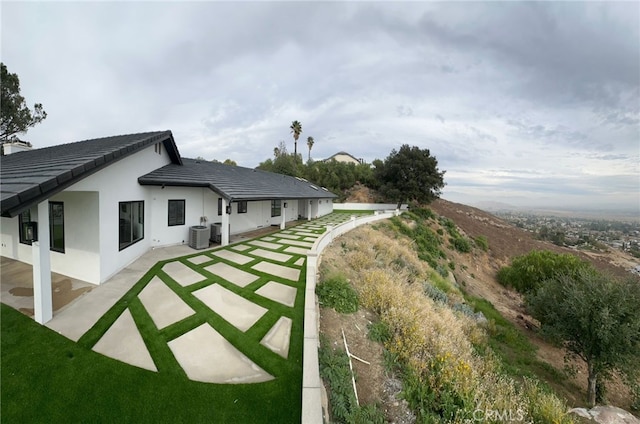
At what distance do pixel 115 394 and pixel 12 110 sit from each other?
26807mm

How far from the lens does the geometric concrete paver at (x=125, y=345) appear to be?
4.01m

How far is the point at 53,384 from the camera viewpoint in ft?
11.4

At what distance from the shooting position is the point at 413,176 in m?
29.7

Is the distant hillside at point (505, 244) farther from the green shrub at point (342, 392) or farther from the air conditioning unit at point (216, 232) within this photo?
the green shrub at point (342, 392)

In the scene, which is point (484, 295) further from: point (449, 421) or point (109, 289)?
point (109, 289)

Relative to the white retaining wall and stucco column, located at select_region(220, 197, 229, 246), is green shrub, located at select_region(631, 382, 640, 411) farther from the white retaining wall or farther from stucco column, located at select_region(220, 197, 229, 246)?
the white retaining wall

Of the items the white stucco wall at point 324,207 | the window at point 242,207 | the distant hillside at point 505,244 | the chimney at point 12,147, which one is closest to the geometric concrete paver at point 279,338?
the window at point 242,207

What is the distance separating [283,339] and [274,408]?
1.45m

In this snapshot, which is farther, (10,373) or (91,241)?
(91,241)

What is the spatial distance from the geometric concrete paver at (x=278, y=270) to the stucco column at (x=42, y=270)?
474cm

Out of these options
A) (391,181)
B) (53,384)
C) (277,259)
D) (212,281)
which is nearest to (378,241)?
(277,259)

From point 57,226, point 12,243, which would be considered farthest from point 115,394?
point 12,243

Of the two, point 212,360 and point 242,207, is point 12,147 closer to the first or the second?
point 242,207

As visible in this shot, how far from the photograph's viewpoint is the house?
4688 millimetres
